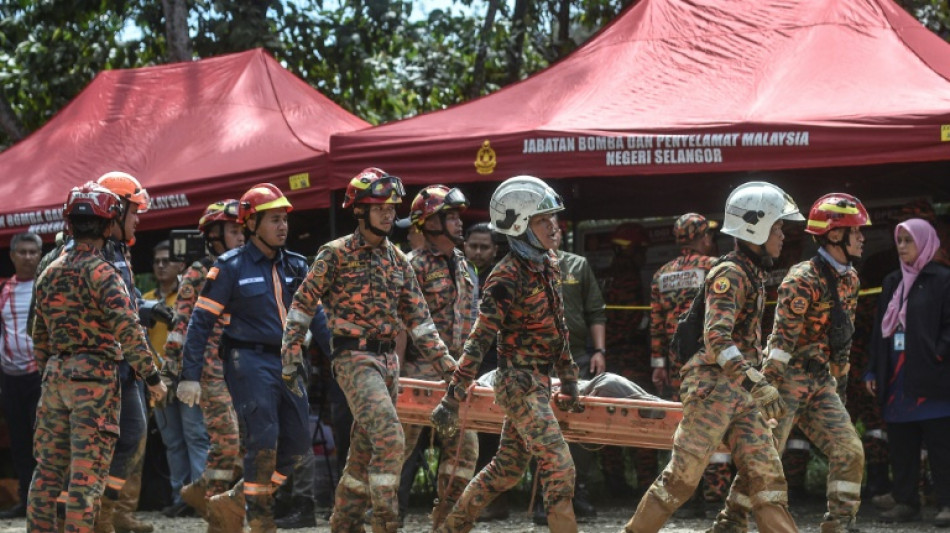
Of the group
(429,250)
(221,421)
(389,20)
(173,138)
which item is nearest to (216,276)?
(221,421)

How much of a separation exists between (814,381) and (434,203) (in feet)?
9.27

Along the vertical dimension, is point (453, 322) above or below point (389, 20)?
below

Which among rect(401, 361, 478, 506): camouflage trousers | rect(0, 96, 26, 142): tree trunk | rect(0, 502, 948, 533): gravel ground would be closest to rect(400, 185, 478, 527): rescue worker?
rect(401, 361, 478, 506): camouflage trousers

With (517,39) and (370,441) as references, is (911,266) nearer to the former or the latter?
(370,441)

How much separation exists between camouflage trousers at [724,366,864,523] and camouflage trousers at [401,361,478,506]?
1.88 meters

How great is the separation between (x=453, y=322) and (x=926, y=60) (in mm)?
4018

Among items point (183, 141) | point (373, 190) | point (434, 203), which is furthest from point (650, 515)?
point (183, 141)

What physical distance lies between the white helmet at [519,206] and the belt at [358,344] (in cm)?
104

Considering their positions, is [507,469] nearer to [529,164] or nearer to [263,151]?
[529,164]

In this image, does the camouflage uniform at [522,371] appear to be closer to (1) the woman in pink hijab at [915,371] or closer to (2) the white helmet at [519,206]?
(2) the white helmet at [519,206]

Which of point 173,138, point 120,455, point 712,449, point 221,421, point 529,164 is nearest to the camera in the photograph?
point 712,449

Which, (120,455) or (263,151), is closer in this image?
(120,455)

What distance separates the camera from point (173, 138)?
13.4 m

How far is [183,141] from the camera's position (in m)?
13.3
